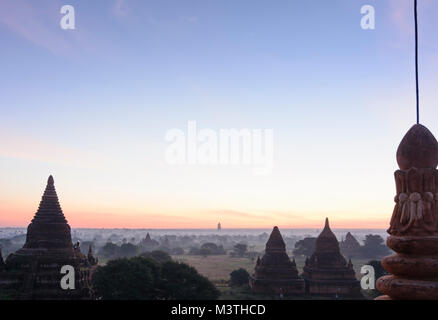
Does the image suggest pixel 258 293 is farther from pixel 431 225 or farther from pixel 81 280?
pixel 431 225

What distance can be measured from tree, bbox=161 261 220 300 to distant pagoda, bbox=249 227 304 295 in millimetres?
6889

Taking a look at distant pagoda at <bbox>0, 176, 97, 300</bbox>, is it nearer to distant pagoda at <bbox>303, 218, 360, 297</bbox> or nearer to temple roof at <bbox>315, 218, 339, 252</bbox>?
distant pagoda at <bbox>303, 218, 360, 297</bbox>

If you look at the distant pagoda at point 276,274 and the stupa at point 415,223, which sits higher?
the stupa at point 415,223

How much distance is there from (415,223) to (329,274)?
38.2 m

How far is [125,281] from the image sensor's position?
34.6 meters

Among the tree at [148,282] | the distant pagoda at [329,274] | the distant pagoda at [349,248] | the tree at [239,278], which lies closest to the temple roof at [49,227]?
the tree at [148,282]

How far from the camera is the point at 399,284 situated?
6.70m

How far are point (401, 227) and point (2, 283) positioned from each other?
31.3 m

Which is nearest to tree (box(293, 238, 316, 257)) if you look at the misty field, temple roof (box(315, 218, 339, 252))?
the misty field

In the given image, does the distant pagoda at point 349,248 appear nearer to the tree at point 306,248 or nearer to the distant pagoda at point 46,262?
the tree at point 306,248

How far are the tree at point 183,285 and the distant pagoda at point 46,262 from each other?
6119 mm

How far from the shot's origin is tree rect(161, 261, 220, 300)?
35.7 meters

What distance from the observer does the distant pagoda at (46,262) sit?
30.8m
